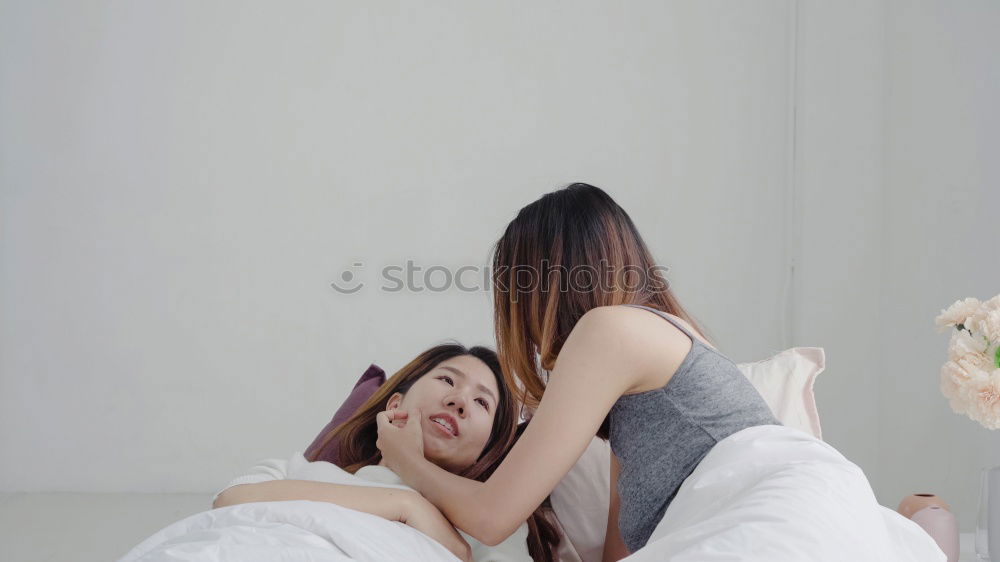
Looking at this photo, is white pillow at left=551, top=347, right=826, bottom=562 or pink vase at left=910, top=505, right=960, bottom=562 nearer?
pink vase at left=910, top=505, right=960, bottom=562

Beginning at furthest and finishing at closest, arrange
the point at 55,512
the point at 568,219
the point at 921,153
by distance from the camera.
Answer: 1. the point at 55,512
2. the point at 921,153
3. the point at 568,219

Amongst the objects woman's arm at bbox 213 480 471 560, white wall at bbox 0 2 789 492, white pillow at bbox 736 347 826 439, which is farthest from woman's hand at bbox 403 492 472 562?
white wall at bbox 0 2 789 492

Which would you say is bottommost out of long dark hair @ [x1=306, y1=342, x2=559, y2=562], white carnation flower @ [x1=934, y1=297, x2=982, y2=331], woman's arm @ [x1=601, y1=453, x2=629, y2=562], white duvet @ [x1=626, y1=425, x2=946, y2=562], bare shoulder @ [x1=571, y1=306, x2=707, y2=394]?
woman's arm @ [x1=601, y1=453, x2=629, y2=562]

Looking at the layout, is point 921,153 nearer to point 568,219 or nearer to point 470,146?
point 470,146

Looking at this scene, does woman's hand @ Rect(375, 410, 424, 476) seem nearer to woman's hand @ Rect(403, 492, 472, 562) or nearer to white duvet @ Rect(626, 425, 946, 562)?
woman's hand @ Rect(403, 492, 472, 562)

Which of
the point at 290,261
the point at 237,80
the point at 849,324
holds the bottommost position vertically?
the point at 849,324

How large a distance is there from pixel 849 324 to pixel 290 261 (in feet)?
7.34

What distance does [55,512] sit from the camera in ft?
11.1

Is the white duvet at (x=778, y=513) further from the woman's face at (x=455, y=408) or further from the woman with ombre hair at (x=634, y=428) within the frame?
the woman's face at (x=455, y=408)

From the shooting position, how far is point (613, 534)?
1.66m

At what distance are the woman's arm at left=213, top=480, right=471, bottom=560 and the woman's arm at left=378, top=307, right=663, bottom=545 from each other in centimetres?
7

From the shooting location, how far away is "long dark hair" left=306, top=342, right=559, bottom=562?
170cm

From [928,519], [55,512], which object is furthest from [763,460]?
[55,512]

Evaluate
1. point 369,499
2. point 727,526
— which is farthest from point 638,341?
point 369,499
